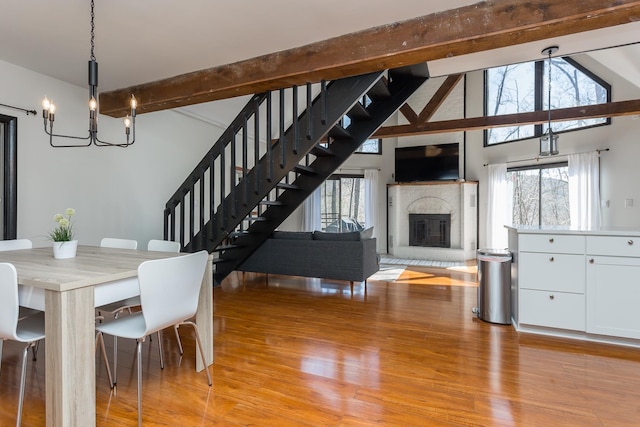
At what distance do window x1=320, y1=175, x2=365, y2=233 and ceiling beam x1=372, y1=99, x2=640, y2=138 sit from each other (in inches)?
104

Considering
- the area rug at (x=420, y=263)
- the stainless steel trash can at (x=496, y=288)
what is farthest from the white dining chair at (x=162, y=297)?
the area rug at (x=420, y=263)

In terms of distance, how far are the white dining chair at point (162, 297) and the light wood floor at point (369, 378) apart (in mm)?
449

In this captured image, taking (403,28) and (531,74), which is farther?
(531,74)

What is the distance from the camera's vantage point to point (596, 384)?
2029 mm

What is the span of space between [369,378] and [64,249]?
220cm

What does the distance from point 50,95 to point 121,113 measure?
677 millimetres

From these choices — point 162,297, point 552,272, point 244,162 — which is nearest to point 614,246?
point 552,272

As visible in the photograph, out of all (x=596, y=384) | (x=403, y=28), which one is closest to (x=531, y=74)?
(x=403, y=28)

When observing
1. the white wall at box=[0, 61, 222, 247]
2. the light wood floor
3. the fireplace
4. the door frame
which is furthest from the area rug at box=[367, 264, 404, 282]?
the door frame

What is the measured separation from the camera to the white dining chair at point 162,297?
163 centimetres

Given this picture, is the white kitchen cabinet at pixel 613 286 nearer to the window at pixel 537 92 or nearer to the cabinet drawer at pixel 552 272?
the cabinet drawer at pixel 552 272

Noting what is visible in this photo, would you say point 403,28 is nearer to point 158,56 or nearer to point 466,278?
point 158,56

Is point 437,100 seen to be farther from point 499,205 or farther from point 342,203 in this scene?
point 342,203

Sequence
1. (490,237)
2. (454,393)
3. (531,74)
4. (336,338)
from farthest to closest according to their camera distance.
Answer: (490,237)
(531,74)
(336,338)
(454,393)
